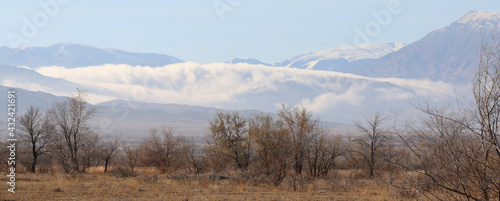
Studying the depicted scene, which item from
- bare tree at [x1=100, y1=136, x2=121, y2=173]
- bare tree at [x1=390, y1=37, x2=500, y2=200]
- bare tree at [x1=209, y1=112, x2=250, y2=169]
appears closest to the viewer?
bare tree at [x1=390, y1=37, x2=500, y2=200]

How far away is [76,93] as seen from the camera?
4572 centimetres

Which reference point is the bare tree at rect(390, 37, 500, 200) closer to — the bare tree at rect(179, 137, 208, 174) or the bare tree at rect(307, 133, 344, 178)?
the bare tree at rect(307, 133, 344, 178)

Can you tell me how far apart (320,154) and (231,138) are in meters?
9.49

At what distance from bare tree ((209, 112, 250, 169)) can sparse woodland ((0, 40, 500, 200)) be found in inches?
4.2

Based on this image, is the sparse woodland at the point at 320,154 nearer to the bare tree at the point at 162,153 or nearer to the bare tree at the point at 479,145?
the bare tree at the point at 479,145

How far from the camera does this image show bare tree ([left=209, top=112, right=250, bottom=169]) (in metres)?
44.1

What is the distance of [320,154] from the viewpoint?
43844 mm

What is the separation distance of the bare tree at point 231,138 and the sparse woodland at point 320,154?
0.35ft

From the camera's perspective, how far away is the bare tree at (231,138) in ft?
145

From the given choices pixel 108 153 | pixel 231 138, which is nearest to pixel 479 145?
pixel 231 138

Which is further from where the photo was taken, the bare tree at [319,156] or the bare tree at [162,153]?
the bare tree at [162,153]

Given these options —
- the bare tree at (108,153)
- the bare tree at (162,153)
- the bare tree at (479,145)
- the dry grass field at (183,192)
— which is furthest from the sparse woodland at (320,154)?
the bare tree at (108,153)

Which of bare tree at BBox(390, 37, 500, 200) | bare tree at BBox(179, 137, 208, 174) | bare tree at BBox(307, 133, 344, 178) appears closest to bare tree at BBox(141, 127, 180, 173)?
bare tree at BBox(179, 137, 208, 174)

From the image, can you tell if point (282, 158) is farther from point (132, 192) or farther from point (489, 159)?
point (489, 159)
